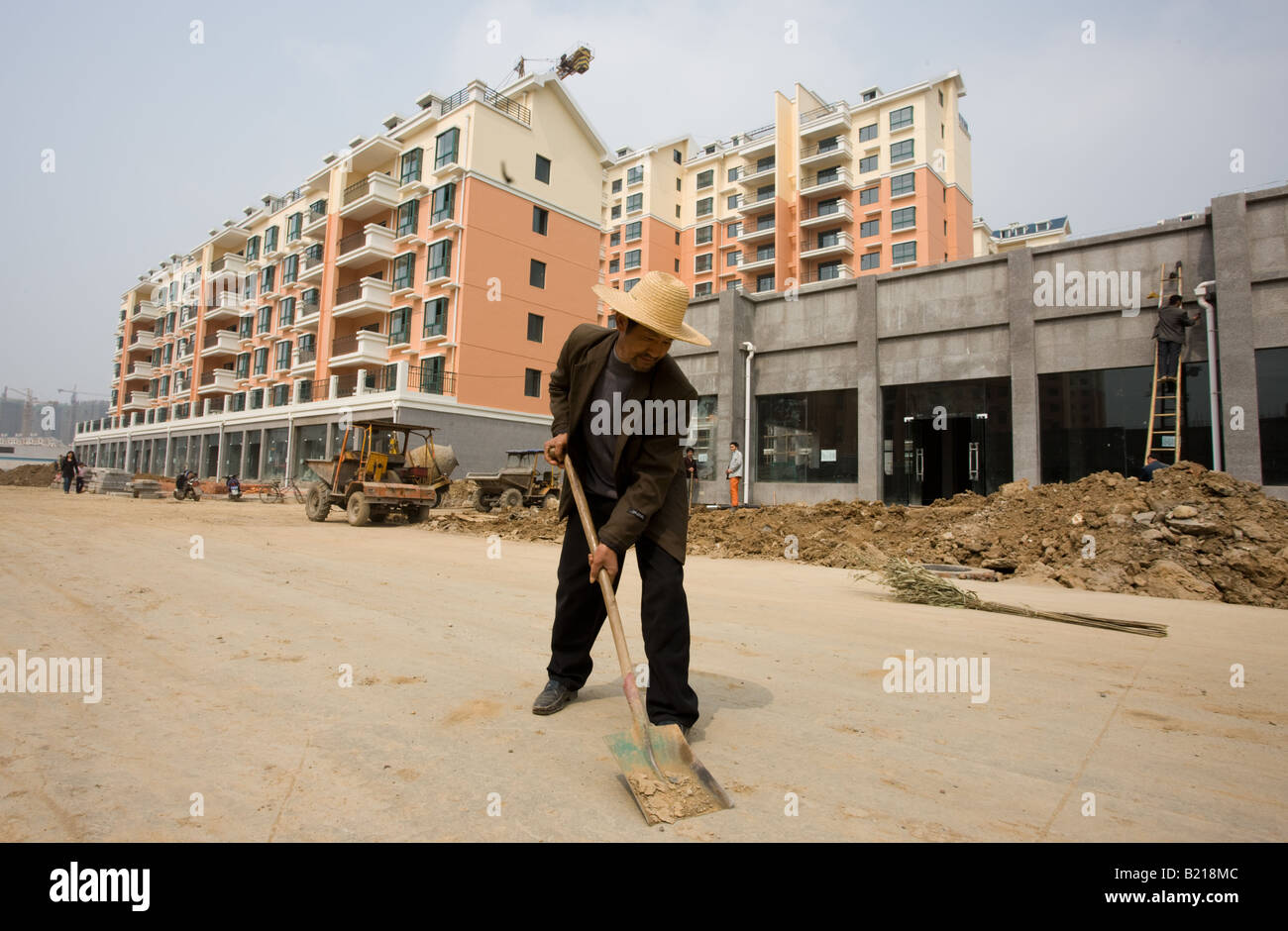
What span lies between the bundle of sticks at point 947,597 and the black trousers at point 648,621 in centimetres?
428

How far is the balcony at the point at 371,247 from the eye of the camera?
32656 mm

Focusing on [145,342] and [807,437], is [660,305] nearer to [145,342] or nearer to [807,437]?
[807,437]

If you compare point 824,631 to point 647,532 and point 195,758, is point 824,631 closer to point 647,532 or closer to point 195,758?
point 647,532

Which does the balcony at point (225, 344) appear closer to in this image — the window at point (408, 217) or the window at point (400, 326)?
the window at point (400, 326)

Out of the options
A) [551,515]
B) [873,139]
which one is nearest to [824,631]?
[551,515]

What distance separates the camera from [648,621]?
8.79ft

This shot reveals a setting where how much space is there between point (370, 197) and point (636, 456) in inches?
1383

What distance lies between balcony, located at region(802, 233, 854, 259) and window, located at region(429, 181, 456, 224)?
972 inches

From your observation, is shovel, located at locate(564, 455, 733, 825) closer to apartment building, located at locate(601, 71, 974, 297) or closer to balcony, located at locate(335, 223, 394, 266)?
balcony, located at locate(335, 223, 394, 266)

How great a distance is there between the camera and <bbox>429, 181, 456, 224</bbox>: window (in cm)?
3058

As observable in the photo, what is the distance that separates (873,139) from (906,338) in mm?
34274

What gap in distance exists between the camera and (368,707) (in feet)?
9.29

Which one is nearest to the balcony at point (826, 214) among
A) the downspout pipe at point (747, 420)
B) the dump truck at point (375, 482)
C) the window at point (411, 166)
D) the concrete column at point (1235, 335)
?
the window at point (411, 166)

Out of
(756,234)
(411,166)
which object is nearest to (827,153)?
(756,234)
